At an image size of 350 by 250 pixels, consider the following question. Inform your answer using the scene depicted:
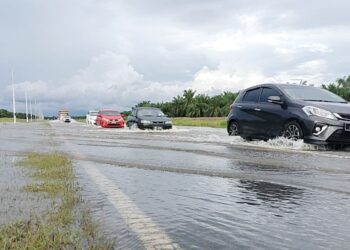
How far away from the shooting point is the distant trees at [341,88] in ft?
235

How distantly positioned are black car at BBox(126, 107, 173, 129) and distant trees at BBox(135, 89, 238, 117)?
55478 millimetres

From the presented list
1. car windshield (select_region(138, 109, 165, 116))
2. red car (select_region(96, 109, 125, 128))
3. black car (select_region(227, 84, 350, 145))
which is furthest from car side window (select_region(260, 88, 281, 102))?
red car (select_region(96, 109, 125, 128))

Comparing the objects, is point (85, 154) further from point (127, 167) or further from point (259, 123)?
point (259, 123)

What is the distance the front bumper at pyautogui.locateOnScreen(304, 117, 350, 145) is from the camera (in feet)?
38.0

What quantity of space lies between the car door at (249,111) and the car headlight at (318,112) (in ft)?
7.23

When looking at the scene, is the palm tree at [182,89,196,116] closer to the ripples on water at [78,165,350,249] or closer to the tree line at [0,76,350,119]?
the tree line at [0,76,350,119]

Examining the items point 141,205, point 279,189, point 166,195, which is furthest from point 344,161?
point 141,205

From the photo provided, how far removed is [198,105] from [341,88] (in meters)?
23.2

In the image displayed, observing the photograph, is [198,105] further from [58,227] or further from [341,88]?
[58,227]

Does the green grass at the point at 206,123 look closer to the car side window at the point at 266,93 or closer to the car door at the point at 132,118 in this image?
the car door at the point at 132,118

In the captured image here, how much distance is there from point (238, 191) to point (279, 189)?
516mm

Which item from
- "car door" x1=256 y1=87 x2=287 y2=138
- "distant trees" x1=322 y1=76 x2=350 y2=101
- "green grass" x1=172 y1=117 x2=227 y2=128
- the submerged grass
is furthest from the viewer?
"distant trees" x1=322 y1=76 x2=350 y2=101

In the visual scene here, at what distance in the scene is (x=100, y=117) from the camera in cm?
3619

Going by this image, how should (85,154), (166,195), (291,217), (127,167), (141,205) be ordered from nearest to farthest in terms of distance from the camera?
(291,217) → (141,205) → (166,195) → (127,167) → (85,154)
